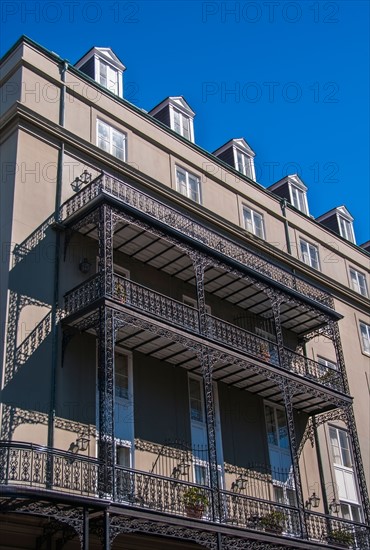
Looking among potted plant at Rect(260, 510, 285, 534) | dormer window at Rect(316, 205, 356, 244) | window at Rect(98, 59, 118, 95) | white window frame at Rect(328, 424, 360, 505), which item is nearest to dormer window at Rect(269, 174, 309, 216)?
dormer window at Rect(316, 205, 356, 244)

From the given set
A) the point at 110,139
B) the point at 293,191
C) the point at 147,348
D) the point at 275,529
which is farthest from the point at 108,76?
the point at 275,529

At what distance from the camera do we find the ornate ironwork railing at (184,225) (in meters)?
20.5

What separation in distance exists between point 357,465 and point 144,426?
7.77m

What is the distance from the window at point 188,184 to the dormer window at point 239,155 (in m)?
3.66

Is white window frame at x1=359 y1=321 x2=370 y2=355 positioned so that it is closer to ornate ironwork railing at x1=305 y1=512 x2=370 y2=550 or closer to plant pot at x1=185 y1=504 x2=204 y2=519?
ornate ironwork railing at x1=305 y1=512 x2=370 y2=550

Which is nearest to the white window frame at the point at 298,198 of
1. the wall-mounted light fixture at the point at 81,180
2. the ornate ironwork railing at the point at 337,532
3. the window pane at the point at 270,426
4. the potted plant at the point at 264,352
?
the potted plant at the point at 264,352

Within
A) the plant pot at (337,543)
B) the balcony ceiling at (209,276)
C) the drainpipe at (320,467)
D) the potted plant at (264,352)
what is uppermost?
the balcony ceiling at (209,276)

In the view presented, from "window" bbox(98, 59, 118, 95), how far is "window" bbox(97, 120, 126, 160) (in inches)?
69.9

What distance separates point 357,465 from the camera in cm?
2361

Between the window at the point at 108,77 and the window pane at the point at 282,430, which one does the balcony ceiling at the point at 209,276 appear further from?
the window at the point at 108,77

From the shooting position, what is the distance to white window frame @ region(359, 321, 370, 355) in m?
30.9

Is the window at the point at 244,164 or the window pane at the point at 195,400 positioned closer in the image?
the window pane at the point at 195,400

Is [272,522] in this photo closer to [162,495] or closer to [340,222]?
[162,495]

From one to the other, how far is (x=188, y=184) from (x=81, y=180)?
17.7ft
